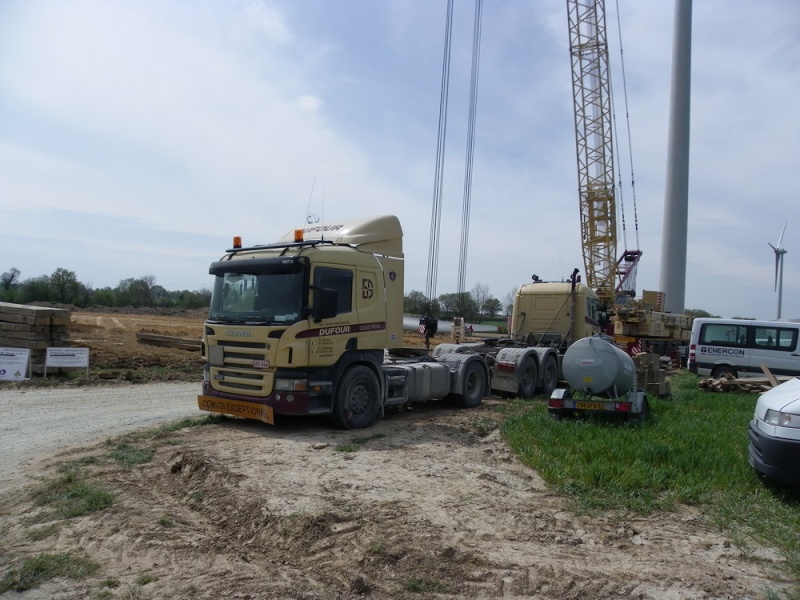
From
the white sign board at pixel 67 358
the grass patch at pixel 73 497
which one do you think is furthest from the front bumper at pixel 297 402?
the white sign board at pixel 67 358

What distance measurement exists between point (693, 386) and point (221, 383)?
1367cm

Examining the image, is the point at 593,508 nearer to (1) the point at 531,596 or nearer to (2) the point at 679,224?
(1) the point at 531,596

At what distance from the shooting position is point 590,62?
A: 1415 inches

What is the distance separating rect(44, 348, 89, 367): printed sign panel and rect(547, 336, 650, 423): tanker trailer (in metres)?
11.9

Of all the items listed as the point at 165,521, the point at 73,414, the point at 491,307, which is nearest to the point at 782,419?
Result: the point at 165,521

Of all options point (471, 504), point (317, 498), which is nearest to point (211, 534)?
point (317, 498)

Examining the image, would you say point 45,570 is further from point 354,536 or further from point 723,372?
point 723,372

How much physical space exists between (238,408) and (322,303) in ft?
7.06

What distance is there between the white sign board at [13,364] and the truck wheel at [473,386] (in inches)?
411

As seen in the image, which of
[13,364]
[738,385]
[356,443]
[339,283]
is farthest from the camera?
[738,385]

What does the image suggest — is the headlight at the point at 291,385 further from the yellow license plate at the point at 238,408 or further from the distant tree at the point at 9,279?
the distant tree at the point at 9,279

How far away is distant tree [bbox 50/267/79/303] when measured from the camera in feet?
175

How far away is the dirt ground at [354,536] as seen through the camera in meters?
4.37

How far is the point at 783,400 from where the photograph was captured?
257 inches
